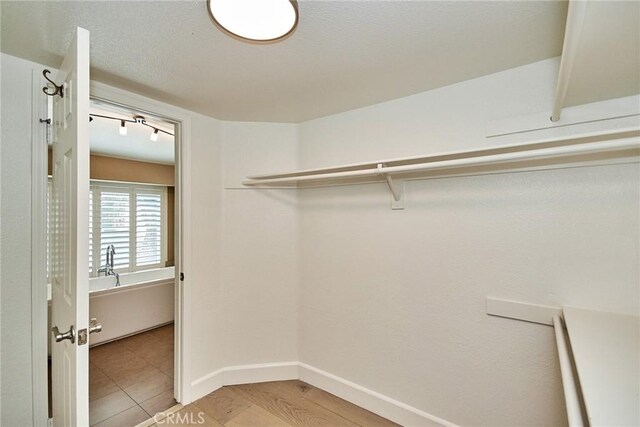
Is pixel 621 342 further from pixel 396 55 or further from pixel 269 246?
pixel 269 246

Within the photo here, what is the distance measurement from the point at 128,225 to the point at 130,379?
2546mm

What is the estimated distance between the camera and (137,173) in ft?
13.6

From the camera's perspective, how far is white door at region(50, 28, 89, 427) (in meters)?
1.00

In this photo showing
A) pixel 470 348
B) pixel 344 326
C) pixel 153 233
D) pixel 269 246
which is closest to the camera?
pixel 470 348

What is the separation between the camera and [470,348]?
1.61m

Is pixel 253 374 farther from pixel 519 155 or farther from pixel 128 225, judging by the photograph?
pixel 128 225

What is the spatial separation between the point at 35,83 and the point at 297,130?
1619 mm

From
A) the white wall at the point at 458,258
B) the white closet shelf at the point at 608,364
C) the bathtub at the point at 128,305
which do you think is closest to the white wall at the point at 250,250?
the white wall at the point at 458,258

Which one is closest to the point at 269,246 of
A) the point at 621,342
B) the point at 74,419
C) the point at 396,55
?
the point at 74,419

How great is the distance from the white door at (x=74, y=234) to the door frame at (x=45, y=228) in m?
0.30

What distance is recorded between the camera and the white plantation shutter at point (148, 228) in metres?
4.26

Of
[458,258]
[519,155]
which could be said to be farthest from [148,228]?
[519,155]

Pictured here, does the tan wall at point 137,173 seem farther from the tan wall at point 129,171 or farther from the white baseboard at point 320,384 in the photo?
the white baseboard at point 320,384

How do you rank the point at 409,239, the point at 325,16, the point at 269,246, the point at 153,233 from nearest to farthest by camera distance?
the point at 325,16, the point at 409,239, the point at 269,246, the point at 153,233
